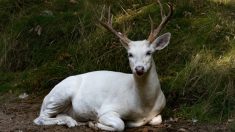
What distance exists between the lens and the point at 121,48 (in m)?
9.12

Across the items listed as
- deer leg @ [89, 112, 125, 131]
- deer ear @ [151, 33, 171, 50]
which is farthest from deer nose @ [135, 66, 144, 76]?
deer leg @ [89, 112, 125, 131]

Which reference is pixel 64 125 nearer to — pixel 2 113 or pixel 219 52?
pixel 2 113

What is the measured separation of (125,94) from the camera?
24.0 feet

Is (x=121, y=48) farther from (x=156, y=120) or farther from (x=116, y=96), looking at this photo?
(x=156, y=120)

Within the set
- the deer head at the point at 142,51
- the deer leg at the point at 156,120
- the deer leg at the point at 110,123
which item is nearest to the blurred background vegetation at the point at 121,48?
the deer leg at the point at 156,120

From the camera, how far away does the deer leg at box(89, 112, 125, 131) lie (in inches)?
275

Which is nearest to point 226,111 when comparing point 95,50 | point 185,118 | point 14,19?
point 185,118

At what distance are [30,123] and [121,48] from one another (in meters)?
2.05

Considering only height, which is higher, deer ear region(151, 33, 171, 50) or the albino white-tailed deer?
deer ear region(151, 33, 171, 50)

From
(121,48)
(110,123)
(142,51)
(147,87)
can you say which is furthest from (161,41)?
(121,48)

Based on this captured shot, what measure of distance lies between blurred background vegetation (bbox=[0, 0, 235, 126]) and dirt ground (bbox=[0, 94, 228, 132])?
0.66ft

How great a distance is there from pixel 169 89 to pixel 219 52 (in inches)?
36.8

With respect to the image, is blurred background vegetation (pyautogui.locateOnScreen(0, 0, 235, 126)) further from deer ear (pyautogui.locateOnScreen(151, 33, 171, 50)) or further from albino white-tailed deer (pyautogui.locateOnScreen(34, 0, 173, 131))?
deer ear (pyautogui.locateOnScreen(151, 33, 171, 50))

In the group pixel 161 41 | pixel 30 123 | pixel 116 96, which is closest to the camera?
pixel 161 41
